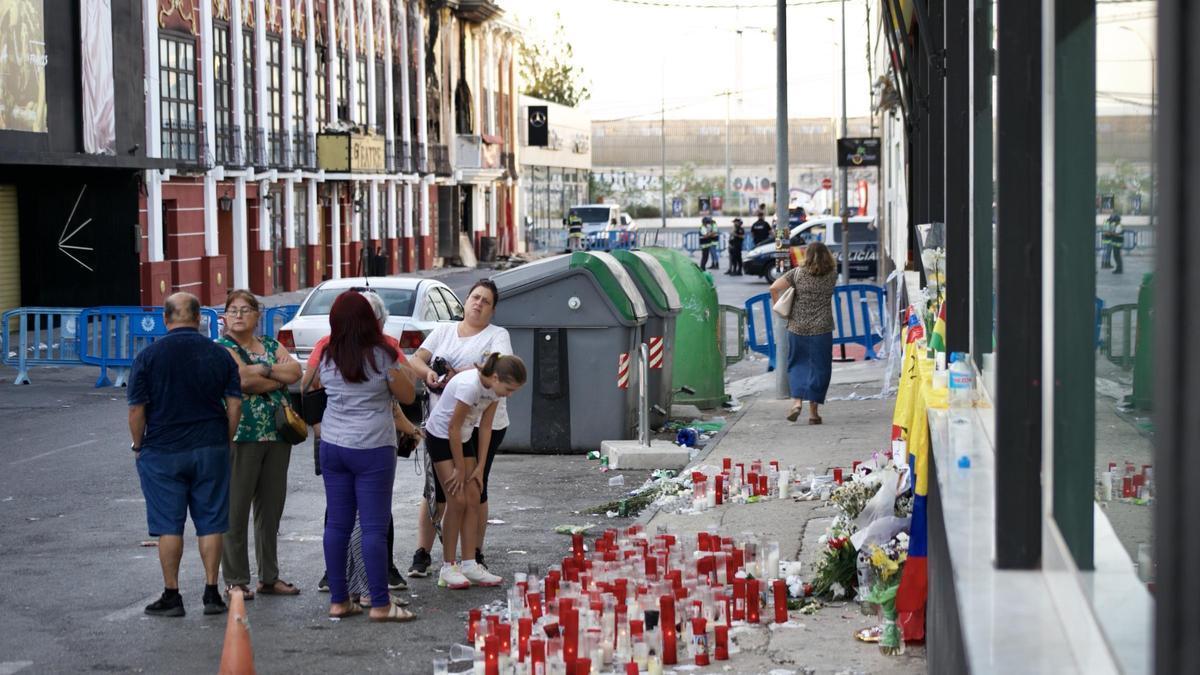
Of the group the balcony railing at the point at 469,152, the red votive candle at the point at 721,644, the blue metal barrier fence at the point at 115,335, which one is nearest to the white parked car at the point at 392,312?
the blue metal barrier fence at the point at 115,335

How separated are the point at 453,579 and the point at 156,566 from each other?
187cm

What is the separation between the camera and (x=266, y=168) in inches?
1657

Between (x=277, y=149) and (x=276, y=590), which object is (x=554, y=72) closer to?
(x=277, y=149)

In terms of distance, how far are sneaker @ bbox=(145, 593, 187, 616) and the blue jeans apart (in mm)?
Answer: 769

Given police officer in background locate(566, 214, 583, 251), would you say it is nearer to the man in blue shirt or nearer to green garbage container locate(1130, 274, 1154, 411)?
the man in blue shirt

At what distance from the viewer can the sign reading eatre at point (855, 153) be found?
99.2 ft

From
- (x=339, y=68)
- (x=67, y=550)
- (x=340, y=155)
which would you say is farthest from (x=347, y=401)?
(x=339, y=68)

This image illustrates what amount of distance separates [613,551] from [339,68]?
43239mm

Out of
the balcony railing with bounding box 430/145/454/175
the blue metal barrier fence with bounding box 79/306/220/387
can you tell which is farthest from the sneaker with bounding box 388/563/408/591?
the balcony railing with bounding box 430/145/454/175

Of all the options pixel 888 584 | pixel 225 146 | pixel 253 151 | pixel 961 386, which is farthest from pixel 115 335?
pixel 253 151

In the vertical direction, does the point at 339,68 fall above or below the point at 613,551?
above

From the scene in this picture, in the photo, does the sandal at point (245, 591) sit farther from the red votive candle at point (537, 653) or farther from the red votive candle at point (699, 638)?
the red votive candle at point (699, 638)

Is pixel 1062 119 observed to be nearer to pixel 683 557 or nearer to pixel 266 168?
pixel 683 557

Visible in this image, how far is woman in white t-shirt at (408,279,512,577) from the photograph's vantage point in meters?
8.92
